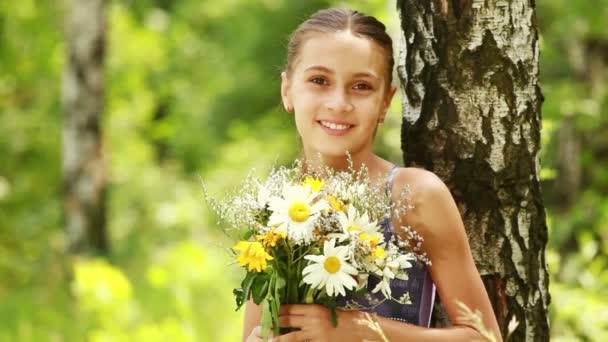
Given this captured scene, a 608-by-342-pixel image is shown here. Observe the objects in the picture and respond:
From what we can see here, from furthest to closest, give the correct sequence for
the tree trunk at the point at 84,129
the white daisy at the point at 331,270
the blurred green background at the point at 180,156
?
the tree trunk at the point at 84,129
the blurred green background at the point at 180,156
the white daisy at the point at 331,270

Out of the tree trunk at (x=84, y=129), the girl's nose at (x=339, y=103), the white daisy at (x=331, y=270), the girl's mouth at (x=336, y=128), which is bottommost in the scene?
the white daisy at (x=331, y=270)

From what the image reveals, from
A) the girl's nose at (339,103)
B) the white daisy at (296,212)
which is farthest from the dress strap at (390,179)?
the white daisy at (296,212)

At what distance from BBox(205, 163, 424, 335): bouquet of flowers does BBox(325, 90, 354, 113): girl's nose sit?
0.70 ft

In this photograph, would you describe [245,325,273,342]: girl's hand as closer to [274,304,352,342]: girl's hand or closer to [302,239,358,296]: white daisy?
[274,304,352,342]: girl's hand

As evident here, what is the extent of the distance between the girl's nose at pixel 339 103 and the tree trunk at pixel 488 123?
444mm

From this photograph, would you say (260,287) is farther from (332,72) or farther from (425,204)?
(332,72)

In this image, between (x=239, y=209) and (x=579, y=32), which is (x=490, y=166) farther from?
(x=579, y=32)

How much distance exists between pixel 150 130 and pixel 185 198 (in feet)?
9.89

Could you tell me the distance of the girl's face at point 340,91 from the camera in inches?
107

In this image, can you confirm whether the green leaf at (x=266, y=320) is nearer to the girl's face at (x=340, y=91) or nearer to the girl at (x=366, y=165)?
the girl at (x=366, y=165)

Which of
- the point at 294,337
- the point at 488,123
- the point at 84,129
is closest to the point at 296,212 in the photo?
the point at 294,337

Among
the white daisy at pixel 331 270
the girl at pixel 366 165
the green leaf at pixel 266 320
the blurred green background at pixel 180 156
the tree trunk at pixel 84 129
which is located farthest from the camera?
the tree trunk at pixel 84 129

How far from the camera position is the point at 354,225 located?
243cm

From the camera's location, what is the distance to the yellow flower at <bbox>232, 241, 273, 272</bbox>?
2.39 metres
